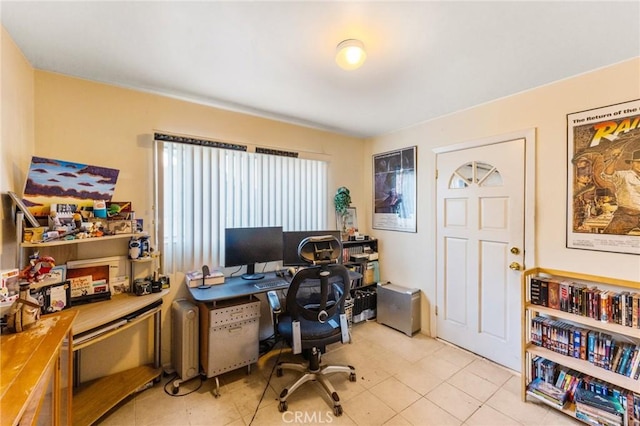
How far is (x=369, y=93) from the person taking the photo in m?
2.32

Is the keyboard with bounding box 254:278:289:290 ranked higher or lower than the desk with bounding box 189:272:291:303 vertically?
higher

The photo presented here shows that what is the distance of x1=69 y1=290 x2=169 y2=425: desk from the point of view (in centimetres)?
165

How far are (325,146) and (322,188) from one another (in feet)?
1.78

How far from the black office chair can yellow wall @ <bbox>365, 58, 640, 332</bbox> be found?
145 cm

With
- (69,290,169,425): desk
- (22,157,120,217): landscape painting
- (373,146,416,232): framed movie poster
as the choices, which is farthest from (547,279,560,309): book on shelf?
(22,157,120,217): landscape painting

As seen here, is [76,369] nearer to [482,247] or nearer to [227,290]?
[227,290]

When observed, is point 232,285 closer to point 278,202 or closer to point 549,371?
point 278,202

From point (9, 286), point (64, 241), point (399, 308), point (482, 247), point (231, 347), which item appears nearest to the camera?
point (9, 286)

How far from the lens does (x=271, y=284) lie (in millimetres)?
2416

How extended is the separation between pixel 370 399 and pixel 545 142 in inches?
97.0

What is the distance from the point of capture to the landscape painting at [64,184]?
171cm

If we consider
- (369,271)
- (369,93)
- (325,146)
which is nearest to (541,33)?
(369,93)

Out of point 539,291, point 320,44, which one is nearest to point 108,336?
point 320,44

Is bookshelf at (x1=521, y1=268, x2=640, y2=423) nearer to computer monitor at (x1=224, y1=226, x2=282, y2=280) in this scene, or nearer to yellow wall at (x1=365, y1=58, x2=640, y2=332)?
yellow wall at (x1=365, y1=58, x2=640, y2=332)
